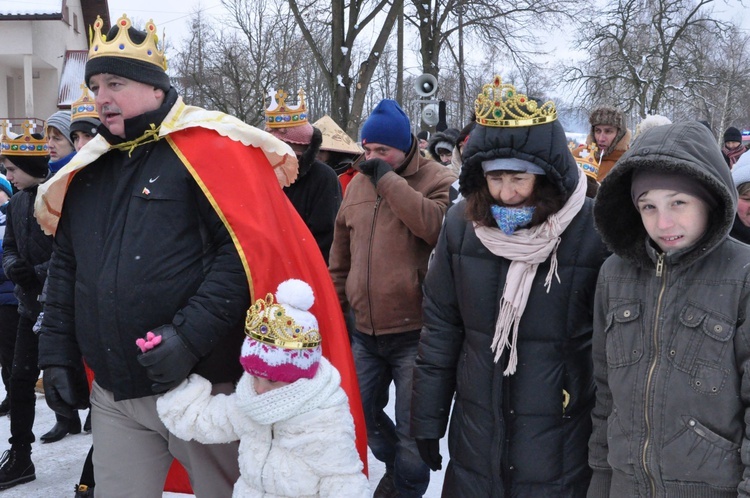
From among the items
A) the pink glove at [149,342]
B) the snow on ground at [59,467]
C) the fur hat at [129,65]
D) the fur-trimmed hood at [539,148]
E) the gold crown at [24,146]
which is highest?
the fur hat at [129,65]

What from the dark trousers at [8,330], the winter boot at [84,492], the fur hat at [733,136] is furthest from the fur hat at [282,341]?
the fur hat at [733,136]

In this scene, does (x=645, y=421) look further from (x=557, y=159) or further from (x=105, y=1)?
(x=105, y=1)

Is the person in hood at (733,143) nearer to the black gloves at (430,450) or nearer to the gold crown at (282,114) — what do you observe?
the gold crown at (282,114)

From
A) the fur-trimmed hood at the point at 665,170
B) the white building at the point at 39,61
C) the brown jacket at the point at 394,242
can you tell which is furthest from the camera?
the white building at the point at 39,61

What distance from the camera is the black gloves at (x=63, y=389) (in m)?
3.09

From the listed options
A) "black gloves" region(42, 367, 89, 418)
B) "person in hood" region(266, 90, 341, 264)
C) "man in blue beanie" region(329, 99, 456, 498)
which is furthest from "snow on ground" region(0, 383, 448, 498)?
"person in hood" region(266, 90, 341, 264)

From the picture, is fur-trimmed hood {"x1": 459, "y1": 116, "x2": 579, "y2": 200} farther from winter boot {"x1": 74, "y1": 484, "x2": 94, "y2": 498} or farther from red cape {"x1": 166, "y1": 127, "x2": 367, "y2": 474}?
winter boot {"x1": 74, "y1": 484, "x2": 94, "y2": 498}

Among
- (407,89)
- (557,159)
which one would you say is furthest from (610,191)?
(407,89)

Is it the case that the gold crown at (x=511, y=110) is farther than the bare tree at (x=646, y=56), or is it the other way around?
the bare tree at (x=646, y=56)

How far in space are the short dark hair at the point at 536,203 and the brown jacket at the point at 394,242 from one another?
3.51 feet

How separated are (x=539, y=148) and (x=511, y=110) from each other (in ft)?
0.54

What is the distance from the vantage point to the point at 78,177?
10.1ft

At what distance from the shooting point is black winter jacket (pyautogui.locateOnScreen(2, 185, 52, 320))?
471cm

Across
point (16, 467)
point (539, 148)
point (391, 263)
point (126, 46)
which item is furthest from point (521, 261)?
point (16, 467)
